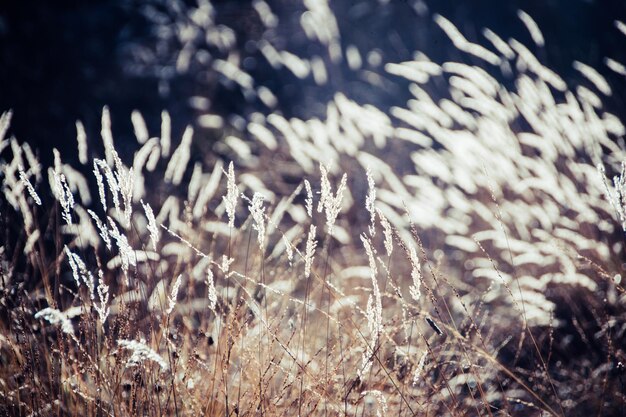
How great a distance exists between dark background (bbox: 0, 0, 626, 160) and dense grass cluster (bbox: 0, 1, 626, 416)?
9.43 ft

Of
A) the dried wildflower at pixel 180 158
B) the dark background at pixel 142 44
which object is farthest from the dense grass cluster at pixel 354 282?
the dark background at pixel 142 44

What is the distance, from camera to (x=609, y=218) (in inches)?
111

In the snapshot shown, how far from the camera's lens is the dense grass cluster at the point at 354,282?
133 centimetres

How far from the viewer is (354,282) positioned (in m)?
3.08

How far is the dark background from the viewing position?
22.3 feet

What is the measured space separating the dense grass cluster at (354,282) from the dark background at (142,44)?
287 centimetres

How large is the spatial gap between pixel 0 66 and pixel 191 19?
2.76 metres

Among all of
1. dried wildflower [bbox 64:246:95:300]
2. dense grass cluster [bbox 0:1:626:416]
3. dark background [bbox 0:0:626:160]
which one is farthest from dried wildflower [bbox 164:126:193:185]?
dark background [bbox 0:0:626:160]

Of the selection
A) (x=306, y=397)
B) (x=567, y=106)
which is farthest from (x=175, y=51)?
(x=306, y=397)

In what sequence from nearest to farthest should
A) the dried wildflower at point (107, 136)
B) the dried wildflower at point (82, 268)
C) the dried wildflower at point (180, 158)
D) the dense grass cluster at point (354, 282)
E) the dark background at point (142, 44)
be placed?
the dried wildflower at point (82, 268) → the dense grass cluster at point (354, 282) → the dried wildflower at point (107, 136) → the dried wildflower at point (180, 158) → the dark background at point (142, 44)

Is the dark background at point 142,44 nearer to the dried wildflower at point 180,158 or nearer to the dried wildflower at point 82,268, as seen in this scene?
the dried wildflower at point 180,158

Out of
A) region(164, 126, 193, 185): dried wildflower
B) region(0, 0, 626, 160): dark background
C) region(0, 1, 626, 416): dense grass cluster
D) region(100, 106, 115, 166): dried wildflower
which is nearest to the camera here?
region(0, 1, 626, 416): dense grass cluster

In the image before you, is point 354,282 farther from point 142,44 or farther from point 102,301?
point 142,44

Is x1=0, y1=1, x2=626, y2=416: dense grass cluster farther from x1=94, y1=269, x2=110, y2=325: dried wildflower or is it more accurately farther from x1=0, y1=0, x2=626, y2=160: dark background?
x1=0, y1=0, x2=626, y2=160: dark background
